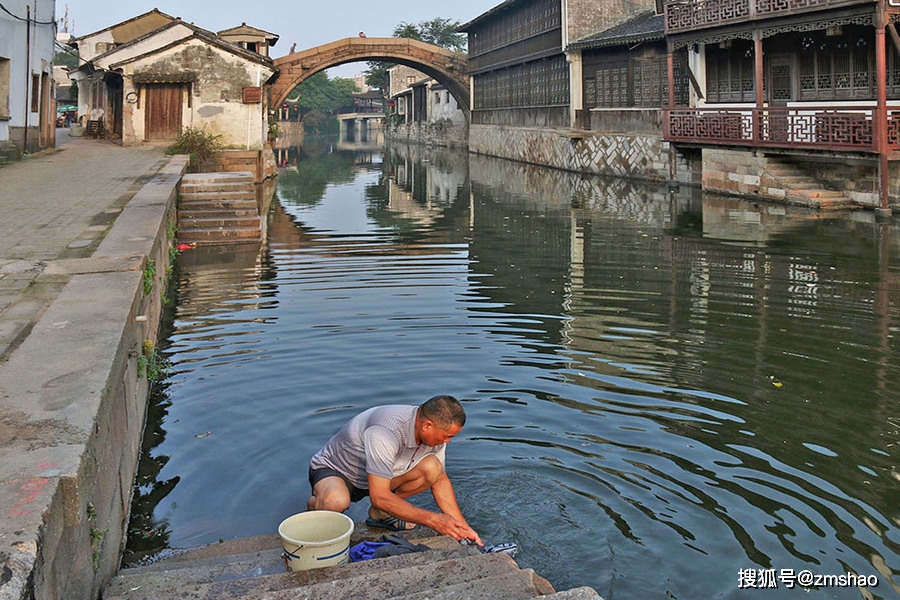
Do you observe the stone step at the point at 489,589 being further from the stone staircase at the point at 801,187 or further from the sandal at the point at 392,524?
the stone staircase at the point at 801,187

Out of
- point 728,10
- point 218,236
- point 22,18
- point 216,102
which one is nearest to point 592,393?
point 218,236

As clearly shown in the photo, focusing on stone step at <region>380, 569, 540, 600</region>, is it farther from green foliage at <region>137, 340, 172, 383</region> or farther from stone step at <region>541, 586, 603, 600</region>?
green foliage at <region>137, 340, 172, 383</region>

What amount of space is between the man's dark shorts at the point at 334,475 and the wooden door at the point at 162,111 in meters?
24.6

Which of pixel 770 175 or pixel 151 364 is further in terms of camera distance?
pixel 770 175

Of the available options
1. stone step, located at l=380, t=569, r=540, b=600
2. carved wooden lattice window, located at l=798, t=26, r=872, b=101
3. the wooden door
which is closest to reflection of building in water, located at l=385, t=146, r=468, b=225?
the wooden door

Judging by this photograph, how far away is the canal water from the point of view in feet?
18.0

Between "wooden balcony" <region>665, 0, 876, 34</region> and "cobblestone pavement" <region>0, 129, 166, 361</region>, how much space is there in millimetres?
12612

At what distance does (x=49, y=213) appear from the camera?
13.6 meters

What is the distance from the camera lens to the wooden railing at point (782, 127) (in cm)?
1802

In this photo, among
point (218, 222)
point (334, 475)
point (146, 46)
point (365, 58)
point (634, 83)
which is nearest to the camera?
point (334, 475)

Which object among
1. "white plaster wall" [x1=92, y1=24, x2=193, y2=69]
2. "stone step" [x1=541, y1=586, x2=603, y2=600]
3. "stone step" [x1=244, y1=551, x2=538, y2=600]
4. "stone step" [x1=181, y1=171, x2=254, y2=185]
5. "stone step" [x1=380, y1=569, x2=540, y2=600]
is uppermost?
"white plaster wall" [x1=92, y1=24, x2=193, y2=69]

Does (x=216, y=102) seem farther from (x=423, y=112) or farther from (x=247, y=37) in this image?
(x=423, y=112)

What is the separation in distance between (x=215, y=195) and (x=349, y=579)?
48.1 feet

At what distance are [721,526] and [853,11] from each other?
51.1 feet
